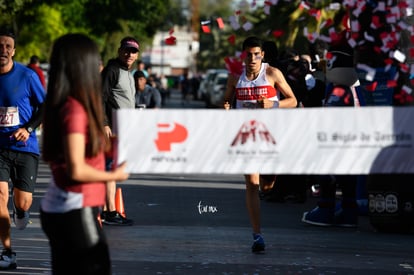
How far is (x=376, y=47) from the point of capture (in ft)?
25.9

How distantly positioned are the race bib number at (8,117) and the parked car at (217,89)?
3643 cm

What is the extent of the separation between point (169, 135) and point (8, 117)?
309cm

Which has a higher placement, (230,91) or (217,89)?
(230,91)

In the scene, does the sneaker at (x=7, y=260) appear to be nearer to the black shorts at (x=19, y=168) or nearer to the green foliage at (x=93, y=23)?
the black shorts at (x=19, y=168)

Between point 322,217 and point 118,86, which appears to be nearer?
point 118,86

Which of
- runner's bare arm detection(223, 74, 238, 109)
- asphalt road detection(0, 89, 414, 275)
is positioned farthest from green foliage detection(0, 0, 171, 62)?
runner's bare arm detection(223, 74, 238, 109)

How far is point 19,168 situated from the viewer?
940cm

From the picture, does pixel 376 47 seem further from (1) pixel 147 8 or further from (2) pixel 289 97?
(1) pixel 147 8

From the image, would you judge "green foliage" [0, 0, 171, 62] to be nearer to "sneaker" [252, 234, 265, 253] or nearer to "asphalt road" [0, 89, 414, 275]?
"asphalt road" [0, 89, 414, 275]

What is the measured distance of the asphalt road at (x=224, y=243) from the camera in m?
9.44

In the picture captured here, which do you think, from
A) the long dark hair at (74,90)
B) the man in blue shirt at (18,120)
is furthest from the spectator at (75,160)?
the man in blue shirt at (18,120)

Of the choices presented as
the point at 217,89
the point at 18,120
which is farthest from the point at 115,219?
the point at 217,89

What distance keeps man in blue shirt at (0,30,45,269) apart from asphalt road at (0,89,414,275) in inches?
28.8

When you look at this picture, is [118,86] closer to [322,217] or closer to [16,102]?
[322,217]
